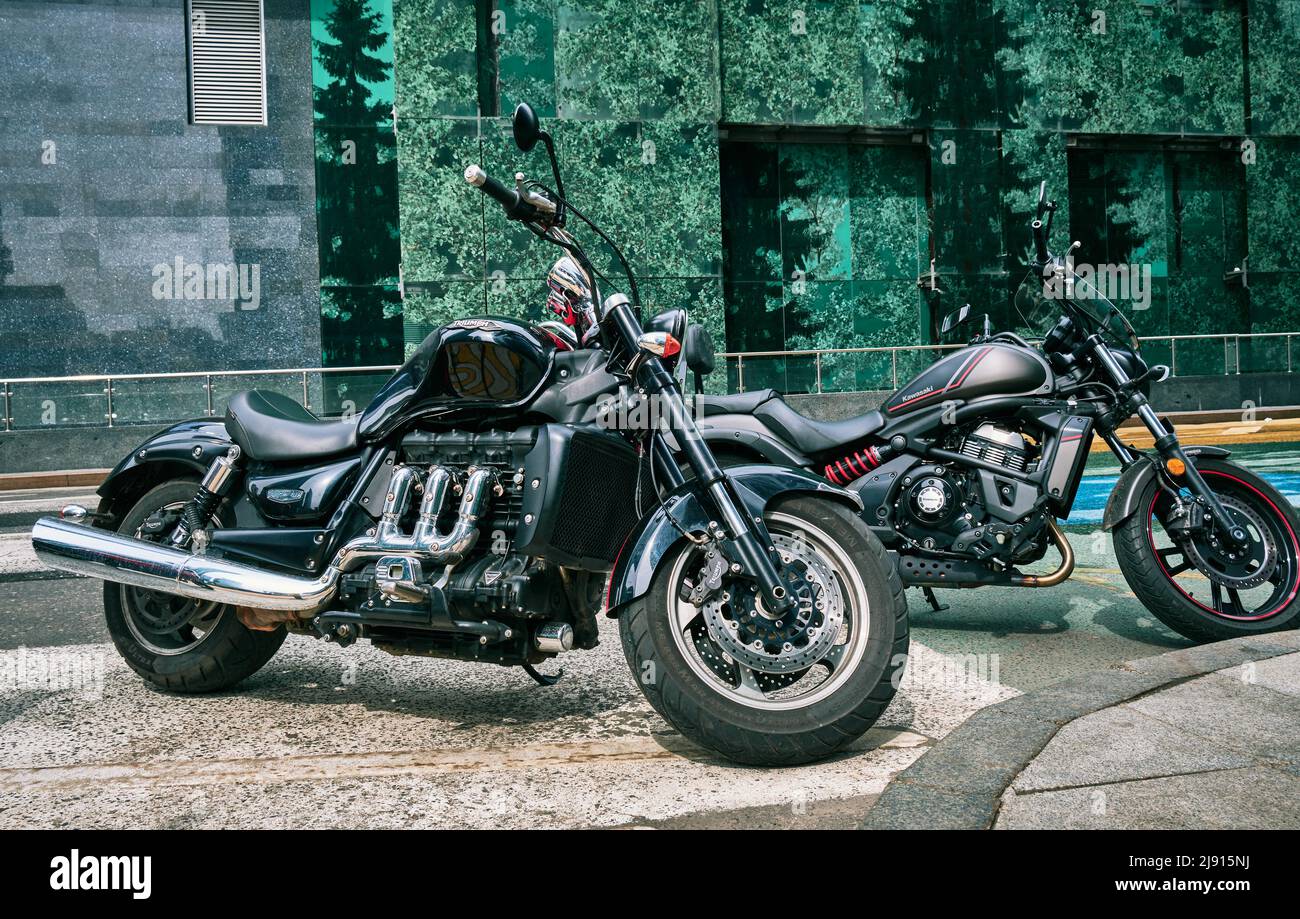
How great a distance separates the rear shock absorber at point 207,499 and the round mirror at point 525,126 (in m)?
1.85

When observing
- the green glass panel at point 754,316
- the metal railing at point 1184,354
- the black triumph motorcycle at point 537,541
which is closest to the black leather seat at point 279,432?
the black triumph motorcycle at point 537,541

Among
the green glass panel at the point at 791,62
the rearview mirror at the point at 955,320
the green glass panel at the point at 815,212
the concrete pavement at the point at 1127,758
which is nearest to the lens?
the concrete pavement at the point at 1127,758

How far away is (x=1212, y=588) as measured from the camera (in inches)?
189

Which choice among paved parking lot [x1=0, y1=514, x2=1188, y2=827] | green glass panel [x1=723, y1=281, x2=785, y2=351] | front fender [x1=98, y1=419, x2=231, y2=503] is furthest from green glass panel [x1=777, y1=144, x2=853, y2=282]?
front fender [x1=98, y1=419, x2=231, y2=503]

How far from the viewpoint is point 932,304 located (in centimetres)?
2169

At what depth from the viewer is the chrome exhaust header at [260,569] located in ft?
11.7

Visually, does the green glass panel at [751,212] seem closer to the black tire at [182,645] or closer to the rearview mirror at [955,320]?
the rearview mirror at [955,320]

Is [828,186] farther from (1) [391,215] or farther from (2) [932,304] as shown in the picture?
(1) [391,215]

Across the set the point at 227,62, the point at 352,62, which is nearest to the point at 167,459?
the point at 352,62

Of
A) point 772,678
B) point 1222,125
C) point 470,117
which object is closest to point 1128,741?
point 772,678

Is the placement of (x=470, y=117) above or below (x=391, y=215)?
above

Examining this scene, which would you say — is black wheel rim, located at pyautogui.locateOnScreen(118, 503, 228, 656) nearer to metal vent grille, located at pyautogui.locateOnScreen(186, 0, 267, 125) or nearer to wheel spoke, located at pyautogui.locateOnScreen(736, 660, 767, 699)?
wheel spoke, located at pyautogui.locateOnScreen(736, 660, 767, 699)

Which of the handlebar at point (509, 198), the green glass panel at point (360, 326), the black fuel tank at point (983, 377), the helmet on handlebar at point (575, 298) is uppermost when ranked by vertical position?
the green glass panel at point (360, 326)

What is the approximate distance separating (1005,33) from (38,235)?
17890 mm
